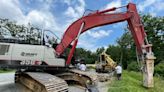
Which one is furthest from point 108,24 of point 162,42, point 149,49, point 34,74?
point 162,42

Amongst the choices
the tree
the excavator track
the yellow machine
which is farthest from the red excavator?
the tree

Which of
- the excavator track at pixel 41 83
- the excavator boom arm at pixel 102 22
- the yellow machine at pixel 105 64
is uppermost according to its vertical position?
the excavator boom arm at pixel 102 22

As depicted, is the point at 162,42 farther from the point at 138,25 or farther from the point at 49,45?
the point at 49,45

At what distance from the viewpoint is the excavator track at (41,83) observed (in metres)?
11.3

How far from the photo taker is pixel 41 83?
37.1 ft

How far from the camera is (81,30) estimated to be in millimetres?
15867

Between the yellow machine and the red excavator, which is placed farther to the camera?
the yellow machine

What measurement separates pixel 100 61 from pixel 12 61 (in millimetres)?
19905

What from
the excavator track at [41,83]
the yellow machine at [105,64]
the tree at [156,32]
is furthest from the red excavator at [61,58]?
the tree at [156,32]

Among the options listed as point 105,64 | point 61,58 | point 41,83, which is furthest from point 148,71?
point 105,64

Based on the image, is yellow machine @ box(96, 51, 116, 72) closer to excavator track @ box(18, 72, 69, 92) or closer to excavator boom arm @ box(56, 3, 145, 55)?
excavator boom arm @ box(56, 3, 145, 55)

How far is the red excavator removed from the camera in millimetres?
12445

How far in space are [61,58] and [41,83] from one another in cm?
368

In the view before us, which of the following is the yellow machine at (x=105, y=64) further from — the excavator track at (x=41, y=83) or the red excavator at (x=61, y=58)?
the excavator track at (x=41, y=83)
